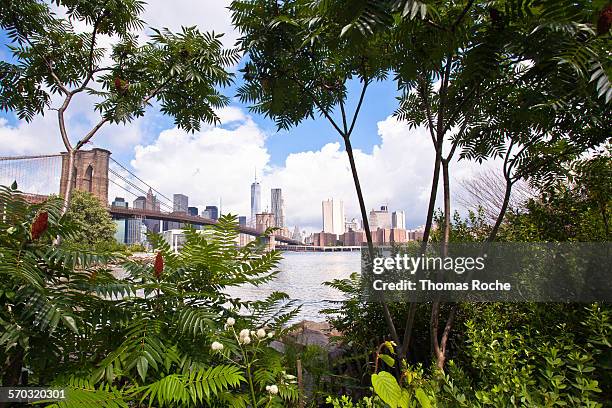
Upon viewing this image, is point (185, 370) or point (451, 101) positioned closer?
point (185, 370)

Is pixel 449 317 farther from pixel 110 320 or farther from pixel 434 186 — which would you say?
pixel 110 320

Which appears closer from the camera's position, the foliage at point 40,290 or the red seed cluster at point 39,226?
the foliage at point 40,290

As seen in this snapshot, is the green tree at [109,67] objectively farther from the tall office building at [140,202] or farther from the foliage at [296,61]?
Result: the tall office building at [140,202]

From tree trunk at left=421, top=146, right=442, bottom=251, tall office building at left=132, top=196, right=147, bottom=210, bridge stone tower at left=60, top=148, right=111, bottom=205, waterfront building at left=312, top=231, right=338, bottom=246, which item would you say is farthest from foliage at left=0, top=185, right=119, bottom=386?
tall office building at left=132, top=196, right=147, bottom=210

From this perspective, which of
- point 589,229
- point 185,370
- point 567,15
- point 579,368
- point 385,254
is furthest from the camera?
point 385,254

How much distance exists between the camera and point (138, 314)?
1.39 meters

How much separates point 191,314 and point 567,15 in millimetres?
1794

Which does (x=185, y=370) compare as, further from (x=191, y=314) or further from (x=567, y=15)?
(x=567, y=15)

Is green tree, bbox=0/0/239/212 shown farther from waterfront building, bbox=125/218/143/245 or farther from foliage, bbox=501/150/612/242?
waterfront building, bbox=125/218/143/245

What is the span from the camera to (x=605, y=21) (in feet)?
3.67

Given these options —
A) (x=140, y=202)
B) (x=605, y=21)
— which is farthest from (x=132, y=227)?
(x=605, y=21)

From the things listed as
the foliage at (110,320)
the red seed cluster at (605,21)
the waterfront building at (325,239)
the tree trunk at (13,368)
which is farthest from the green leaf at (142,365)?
the waterfront building at (325,239)

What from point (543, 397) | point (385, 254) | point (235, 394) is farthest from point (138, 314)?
point (385, 254)

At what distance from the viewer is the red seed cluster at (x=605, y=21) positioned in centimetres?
111
